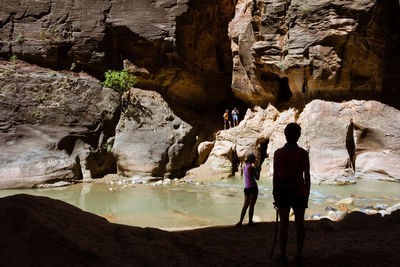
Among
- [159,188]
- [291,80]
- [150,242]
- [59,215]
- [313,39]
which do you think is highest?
[313,39]

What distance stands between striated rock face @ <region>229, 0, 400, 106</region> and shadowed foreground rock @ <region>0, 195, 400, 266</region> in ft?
33.2

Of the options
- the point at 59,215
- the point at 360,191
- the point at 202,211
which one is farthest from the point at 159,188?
the point at 59,215

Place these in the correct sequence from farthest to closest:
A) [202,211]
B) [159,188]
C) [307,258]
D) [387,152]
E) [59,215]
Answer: [387,152]
[159,188]
[202,211]
[59,215]
[307,258]

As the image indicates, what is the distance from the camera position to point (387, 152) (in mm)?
13039

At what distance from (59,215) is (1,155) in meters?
9.56

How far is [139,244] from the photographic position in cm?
363

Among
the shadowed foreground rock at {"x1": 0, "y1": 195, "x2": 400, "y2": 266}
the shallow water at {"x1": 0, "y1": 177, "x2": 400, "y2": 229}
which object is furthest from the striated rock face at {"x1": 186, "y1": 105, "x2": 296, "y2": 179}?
the shadowed foreground rock at {"x1": 0, "y1": 195, "x2": 400, "y2": 266}

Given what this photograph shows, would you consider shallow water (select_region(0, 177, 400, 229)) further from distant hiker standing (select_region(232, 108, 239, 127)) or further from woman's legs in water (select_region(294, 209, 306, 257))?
distant hiker standing (select_region(232, 108, 239, 127))

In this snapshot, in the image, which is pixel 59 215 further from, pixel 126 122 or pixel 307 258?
pixel 126 122

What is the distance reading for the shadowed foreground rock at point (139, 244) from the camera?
2600 mm

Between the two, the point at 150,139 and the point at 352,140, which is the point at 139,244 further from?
the point at 352,140

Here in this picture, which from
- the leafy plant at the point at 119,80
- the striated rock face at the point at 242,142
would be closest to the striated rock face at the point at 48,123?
the leafy plant at the point at 119,80

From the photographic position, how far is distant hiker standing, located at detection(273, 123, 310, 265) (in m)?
3.11

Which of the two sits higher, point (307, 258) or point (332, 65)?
point (332, 65)
